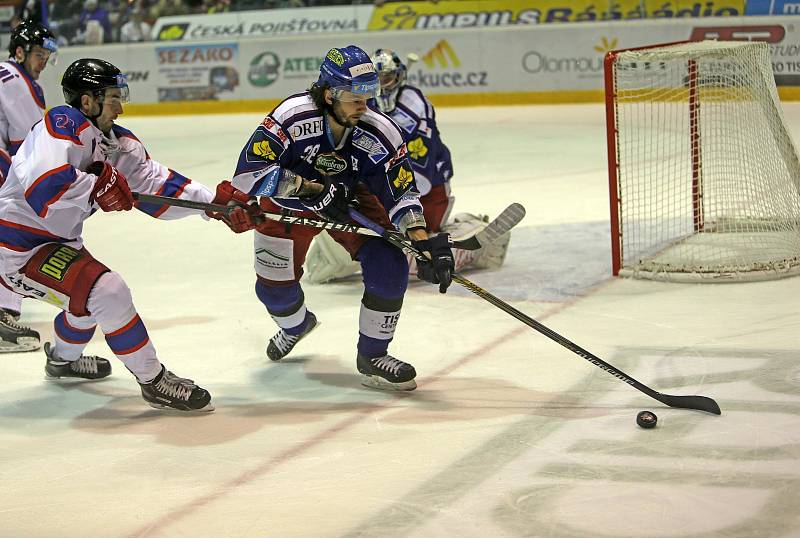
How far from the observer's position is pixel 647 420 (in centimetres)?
331

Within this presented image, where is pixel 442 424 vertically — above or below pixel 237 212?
below

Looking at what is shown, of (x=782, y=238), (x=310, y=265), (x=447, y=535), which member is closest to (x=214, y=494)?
(x=447, y=535)

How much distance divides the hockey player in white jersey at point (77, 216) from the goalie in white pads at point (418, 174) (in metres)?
1.76

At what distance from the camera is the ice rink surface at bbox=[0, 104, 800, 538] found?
9.18ft

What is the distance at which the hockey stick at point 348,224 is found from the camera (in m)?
3.68

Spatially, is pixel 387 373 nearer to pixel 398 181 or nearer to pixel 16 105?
pixel 398 181

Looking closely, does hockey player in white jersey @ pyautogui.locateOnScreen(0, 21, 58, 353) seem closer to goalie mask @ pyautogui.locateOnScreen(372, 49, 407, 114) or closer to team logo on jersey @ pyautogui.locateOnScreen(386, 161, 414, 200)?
goalie mask @ pyautogui.locateOnScreen(372, 49, 407, 114)

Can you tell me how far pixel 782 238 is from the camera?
5.43 m

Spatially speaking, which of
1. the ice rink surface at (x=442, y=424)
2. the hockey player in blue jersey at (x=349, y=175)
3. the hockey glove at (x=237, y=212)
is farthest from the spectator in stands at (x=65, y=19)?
the hockey player in blue jersey at (x=349, y=175)

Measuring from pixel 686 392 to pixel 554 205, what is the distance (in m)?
3.57

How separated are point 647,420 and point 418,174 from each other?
231 cm

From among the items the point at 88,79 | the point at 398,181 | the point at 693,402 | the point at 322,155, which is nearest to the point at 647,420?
the point at 693,402

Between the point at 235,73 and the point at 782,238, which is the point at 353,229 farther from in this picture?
the point at 235,73

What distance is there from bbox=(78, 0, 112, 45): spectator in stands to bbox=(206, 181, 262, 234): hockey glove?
→ 34.8 feet
